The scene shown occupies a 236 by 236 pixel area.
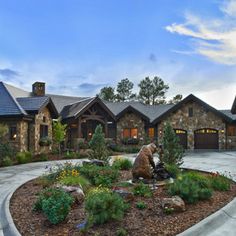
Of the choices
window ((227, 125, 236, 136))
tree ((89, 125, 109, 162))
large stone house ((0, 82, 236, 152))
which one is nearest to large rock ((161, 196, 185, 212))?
tree ((89, 125, 109, 162))

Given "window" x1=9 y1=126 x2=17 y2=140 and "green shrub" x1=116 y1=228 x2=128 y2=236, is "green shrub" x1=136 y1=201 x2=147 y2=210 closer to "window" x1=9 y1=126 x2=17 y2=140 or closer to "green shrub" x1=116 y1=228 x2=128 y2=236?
"green shrub" x1=116 y1=228 x2=128 y2=236

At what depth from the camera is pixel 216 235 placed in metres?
5.68

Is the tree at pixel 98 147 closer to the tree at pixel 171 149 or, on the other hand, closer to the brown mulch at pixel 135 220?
the tree at pixel 171 149

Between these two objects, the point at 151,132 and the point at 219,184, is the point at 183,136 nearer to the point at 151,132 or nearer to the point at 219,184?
the point at 151,132

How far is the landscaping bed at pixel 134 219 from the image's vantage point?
5.76 m

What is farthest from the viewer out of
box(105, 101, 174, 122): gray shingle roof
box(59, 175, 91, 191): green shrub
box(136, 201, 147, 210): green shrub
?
box(105, 101, 174, 122): gray shingle roof

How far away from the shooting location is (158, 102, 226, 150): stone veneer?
1102 inches

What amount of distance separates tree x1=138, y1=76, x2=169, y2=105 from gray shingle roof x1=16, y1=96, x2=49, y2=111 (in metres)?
36.2

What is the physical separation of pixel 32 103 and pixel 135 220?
1864cm

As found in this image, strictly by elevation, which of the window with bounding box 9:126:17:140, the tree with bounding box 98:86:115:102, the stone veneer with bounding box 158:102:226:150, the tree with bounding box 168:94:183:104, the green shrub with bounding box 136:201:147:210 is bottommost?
the green shrub with bounding box 136:201:147:210

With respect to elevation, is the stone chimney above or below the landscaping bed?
above

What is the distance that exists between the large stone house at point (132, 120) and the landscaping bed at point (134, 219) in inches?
643

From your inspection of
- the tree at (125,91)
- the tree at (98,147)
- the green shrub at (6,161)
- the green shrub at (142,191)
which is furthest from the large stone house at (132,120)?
the tree at (125,91)

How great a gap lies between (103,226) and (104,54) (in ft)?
54.3
